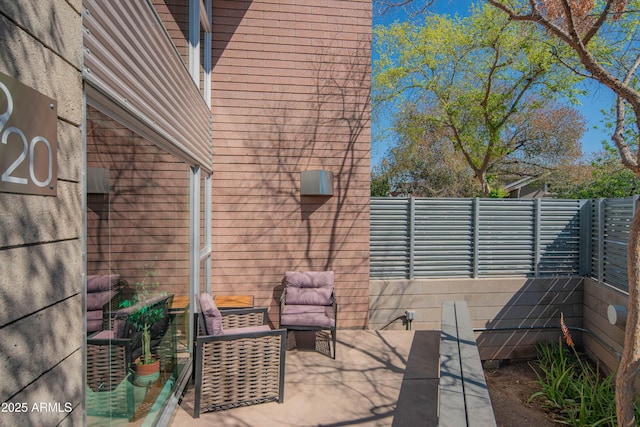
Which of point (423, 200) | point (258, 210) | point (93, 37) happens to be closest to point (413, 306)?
point (423, 200)

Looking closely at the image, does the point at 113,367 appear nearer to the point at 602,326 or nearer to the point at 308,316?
the point at 308,316

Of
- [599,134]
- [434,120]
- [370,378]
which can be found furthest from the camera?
[434,120]

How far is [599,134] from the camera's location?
11.3 metres

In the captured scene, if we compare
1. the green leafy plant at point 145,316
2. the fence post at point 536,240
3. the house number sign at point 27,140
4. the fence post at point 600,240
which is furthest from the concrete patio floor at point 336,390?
the fence post at point 600,240

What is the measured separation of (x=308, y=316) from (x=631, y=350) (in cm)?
303

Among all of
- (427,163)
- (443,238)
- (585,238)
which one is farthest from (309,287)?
(427,163)

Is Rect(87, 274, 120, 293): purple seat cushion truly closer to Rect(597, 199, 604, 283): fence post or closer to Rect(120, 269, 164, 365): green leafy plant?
Rect(120, 269, 164, 365): green leafy plant

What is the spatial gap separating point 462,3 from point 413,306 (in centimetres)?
905

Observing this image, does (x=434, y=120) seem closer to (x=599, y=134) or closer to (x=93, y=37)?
(x=599, y=134)

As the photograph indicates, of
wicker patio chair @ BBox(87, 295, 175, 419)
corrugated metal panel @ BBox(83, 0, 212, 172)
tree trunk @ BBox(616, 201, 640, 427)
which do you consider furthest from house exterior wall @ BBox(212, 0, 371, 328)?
tree trunk @ BBox(616, 201, 640, 427)

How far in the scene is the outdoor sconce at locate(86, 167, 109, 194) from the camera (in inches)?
59.5

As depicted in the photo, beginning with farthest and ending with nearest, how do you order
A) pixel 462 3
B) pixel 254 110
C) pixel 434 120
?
pixel 434 120 → pixel 462 3 → pixel 254 110

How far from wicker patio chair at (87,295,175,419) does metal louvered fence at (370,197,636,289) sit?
158 inches

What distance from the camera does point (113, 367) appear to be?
176 centimetres
